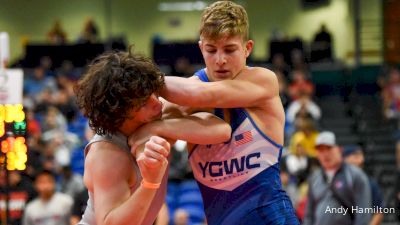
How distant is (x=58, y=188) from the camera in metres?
11.0

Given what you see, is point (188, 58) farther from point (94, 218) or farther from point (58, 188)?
point (94, 218)

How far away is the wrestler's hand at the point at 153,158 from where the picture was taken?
317 centimetres

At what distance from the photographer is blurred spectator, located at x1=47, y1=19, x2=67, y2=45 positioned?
748 inches

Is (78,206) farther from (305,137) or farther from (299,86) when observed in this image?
(299,86)

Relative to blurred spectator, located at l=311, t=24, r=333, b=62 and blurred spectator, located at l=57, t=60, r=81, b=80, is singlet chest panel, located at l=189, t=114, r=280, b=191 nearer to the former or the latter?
blurred spectator, located at l=57, t=60, r=81, b=80

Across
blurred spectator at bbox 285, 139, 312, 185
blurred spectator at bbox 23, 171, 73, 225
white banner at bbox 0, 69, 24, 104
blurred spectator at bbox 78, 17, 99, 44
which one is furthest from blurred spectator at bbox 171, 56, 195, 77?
white banner at bbox 0, 69, 24, 104

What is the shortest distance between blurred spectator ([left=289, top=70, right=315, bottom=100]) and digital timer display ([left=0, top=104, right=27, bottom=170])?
26.4ft

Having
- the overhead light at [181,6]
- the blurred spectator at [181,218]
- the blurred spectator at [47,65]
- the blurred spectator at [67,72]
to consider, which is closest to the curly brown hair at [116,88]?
the blurred spectator at [181,218]

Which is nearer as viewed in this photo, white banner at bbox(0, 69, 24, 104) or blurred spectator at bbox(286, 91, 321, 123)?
white banner at bbox(0, 69, 24, 104)

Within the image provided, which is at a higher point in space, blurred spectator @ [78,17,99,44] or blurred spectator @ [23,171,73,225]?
blurred spectator @ [78,17,99,44]

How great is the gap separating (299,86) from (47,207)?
6.88 meters

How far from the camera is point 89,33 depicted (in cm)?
1916

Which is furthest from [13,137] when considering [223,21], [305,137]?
[305,137]

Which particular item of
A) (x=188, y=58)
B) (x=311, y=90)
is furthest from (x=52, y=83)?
(x=311, y=90)
